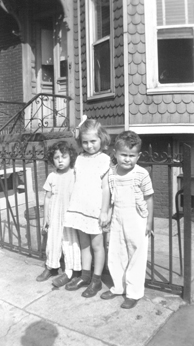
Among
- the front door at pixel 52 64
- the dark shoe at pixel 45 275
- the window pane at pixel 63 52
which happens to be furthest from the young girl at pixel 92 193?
the window pane at pixel 63 52

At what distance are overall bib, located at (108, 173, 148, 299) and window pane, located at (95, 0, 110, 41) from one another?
15.2ft

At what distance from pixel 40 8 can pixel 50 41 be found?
0.79 meters

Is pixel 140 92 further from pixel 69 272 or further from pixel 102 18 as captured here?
pixel 69 272

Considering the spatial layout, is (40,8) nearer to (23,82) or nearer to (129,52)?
(23,82)

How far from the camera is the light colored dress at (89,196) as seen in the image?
10.1 ft

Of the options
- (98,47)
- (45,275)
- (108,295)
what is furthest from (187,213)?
(98,47)

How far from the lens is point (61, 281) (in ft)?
11.0

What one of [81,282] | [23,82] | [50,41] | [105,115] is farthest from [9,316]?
[50,41]

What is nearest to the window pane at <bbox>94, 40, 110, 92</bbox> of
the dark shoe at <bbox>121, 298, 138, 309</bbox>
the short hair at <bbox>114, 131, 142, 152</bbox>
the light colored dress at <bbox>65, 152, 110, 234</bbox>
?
the light colored dress at <bbox>65, 152, 110, 234</bbox>

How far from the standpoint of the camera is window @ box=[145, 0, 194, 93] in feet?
19.1

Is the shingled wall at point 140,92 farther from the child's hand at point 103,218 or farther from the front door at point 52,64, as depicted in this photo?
the child's hand at point 103,218

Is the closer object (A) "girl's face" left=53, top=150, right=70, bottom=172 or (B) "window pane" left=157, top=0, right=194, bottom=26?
(A) "girl's face" left=53, top=150, right=70, bottom=172

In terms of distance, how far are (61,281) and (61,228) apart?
497 mm

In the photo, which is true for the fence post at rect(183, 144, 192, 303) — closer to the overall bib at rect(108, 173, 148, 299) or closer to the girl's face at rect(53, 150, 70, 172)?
the overall bib at rect(108, 173, 148, 299)
